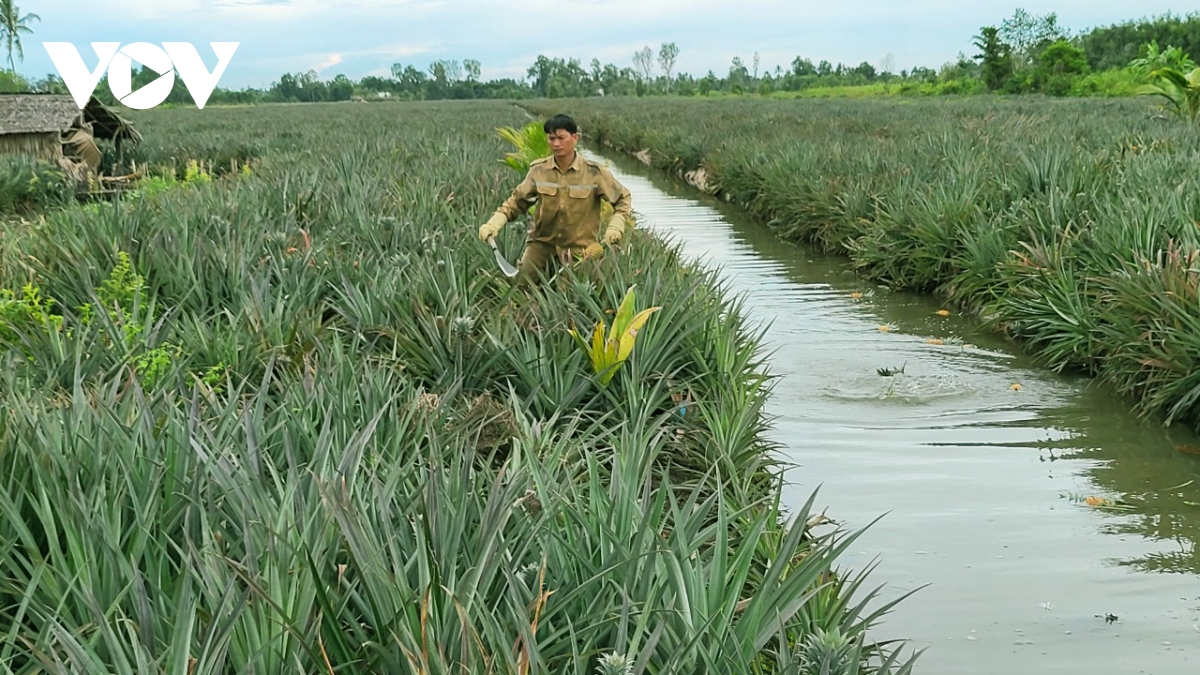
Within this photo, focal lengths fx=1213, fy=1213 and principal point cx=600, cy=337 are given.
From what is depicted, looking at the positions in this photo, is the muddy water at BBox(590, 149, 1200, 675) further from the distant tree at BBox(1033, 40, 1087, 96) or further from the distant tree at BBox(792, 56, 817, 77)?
the distant tree at BBox(792, 56, 817, 77)

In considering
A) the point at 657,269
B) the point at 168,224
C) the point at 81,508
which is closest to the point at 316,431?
the point at 81,508

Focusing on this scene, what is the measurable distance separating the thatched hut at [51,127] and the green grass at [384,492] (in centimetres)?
1462

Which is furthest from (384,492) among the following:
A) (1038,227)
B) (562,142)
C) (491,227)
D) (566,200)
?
(1038,227)

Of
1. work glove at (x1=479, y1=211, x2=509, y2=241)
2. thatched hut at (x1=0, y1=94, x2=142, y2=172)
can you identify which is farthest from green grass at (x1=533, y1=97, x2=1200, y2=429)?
thatched hut at (x1=0, y1=94, x2=142, y2=172)

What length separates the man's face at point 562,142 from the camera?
306 inches

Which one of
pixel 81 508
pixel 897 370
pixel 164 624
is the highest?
pixel 81 508

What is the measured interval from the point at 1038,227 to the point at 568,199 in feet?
13.8

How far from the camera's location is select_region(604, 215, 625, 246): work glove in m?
7.39

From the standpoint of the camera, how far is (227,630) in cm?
244

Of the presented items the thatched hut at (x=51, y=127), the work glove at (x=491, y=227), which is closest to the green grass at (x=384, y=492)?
the work glove at (x=491, y=227)

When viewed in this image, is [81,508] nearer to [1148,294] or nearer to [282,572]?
[282,572]

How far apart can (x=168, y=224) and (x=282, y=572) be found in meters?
6.05

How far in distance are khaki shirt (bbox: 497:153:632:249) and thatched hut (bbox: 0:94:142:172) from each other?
1448 centimetres

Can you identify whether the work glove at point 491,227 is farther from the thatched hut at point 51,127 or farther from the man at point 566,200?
the thatched hut at point 51,127
